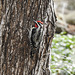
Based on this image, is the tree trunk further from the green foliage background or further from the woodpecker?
the green foliage background

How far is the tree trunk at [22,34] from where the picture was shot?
189 cm

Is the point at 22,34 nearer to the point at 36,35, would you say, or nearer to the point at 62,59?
the point at 36,35

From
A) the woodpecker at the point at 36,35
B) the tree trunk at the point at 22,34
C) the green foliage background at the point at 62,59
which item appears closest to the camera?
the tree trunk at the point at 22,34

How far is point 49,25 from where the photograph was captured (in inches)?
85.1

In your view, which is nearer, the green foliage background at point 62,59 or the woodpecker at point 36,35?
the woodpecker at point 36,35

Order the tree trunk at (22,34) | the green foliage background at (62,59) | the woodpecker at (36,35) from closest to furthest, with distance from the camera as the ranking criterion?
the tree trunk at (22,34) → the woodpecker at (36,35) → the green foliage background at (62,59)

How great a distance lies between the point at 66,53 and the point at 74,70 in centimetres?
113

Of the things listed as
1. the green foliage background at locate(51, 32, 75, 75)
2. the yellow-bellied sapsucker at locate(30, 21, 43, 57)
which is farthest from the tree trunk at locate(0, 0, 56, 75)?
the green foliage background at locate(51, 32, 75, 75)

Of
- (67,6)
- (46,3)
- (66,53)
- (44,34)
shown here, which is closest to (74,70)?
(66,53)

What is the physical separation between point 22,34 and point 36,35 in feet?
0.71

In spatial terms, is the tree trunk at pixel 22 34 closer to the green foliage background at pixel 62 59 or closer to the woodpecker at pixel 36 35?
the woodpecker at pixel 36 35

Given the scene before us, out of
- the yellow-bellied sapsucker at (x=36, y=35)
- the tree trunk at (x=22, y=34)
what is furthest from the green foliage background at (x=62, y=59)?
the yellow-bellied sapsucker at (x=36, y=35)

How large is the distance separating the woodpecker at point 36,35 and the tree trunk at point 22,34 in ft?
0.19

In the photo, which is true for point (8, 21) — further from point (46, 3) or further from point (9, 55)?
point (46, 3)
